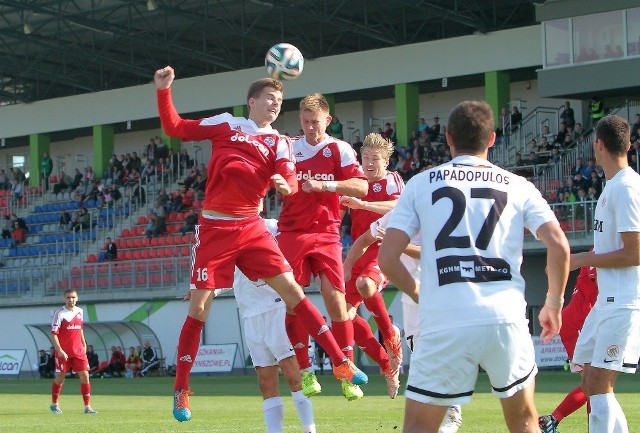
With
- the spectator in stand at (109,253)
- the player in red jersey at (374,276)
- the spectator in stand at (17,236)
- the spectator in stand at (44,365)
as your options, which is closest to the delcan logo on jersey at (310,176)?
the player in red jersey at (374,276)

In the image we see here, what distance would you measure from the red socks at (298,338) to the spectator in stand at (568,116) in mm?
27077

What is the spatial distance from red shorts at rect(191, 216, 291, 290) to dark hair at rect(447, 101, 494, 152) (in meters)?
3.91

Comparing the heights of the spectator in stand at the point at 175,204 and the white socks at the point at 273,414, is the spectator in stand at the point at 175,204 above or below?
above

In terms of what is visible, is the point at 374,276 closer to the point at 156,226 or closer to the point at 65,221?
the point at 156,226

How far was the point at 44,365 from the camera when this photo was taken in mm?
40312

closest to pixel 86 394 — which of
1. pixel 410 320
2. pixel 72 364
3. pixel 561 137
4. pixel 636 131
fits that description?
pixel 72 364

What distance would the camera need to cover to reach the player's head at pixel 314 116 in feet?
37.3

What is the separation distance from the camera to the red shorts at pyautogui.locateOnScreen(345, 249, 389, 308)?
1330cm

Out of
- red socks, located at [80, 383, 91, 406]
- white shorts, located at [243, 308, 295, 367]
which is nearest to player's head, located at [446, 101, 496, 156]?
white shorts, located at [243, 308, 295, 367]

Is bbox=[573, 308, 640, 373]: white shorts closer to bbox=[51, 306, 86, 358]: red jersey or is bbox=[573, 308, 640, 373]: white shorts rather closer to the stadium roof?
bbox=[51, 306, 86, 358]: red jersey

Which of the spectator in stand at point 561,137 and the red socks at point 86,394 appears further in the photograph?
the spectator in stand at point 561,137

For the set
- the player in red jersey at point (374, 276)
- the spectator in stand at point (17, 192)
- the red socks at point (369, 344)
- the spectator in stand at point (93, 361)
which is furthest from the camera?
the spectator in stand at point (17, 192)

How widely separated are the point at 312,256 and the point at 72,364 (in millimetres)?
11615

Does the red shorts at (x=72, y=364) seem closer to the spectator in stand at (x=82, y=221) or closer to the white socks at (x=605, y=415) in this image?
the white socks at (x=605, y=415)
